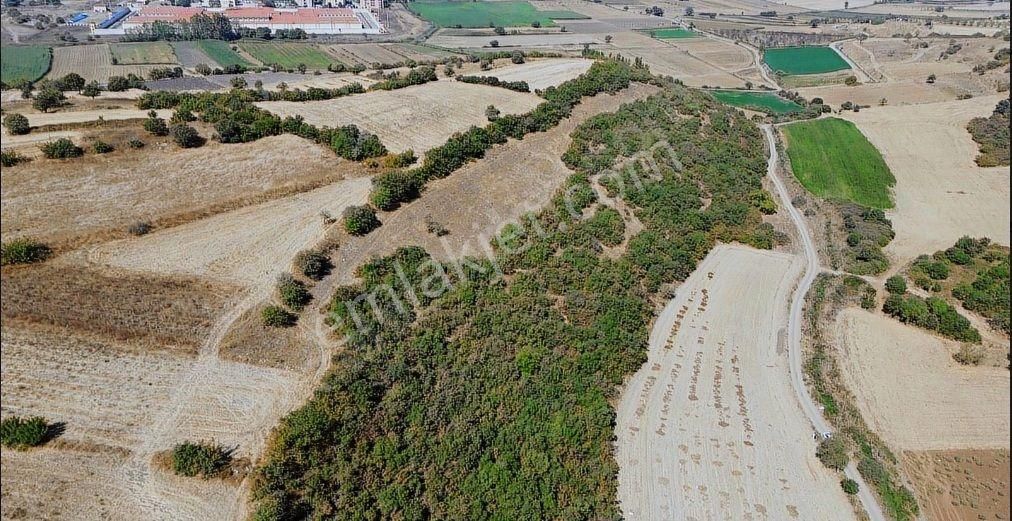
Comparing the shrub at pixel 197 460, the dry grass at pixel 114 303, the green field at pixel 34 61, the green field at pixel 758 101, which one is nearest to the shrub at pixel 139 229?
the dry grass at pixel 114 303

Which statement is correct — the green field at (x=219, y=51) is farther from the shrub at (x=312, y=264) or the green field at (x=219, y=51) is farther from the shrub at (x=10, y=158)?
the shrub at (x=312, y=264)

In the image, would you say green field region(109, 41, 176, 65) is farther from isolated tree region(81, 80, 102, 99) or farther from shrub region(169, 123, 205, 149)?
shrub region(169, 123, 205, 149)

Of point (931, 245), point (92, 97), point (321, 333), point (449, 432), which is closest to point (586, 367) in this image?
point (449, 432)

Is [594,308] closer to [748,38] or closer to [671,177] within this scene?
[671,177]

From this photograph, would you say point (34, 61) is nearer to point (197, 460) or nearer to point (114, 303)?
point (114, 303)

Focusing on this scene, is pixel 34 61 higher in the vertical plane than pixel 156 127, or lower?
higher

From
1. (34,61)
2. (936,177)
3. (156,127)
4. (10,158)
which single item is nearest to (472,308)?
(156,127)
